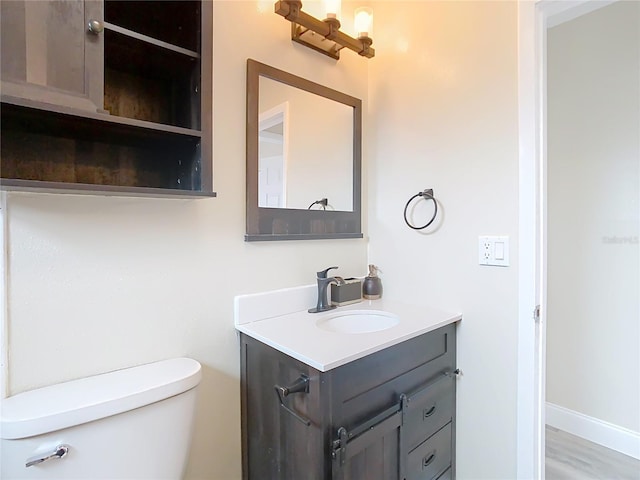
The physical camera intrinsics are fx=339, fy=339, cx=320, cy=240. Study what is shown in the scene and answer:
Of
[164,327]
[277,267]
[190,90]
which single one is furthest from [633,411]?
[190,90]

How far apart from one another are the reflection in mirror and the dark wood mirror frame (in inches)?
0.9

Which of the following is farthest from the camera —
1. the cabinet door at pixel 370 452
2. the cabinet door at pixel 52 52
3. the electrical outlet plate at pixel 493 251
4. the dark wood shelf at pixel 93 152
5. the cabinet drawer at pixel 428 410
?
the electrical outlet plate at pixel 493 251

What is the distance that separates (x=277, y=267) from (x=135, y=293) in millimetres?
551

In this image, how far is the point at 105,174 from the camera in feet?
3.49

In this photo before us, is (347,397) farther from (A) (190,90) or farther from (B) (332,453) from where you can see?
(A) (190,90)

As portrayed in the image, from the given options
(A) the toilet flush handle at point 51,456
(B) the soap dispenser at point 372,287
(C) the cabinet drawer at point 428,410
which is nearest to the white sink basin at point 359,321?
(B) the soap dispenser at point 372,287

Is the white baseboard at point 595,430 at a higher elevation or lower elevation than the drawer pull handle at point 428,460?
lower

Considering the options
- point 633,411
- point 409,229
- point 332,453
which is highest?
point 409,229

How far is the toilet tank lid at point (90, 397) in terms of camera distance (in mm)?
775

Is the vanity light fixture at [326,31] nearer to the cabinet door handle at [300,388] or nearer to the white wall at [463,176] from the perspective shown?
the white wall at [463,176]

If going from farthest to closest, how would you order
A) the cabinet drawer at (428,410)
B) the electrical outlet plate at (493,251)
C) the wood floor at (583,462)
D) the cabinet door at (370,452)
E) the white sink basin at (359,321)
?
the wood floor at (583,462) < the white sink basin at (359,321) < the electrical outlet plate at (493,251) < the cabinet drawer at (428,410) < the cabinet door at (370,452)

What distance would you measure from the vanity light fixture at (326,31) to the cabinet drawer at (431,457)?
1.70 metres

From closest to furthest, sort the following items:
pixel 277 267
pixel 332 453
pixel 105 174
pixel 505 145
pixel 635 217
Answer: pixel 332 453, pixel 105 174, pixel 505 145, pixel 277 267, pixel 635 217

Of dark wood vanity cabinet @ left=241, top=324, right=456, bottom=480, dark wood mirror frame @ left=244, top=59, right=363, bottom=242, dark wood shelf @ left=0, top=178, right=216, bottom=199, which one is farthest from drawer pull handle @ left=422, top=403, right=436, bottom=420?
dark wood shelf @ left=0, top=178, right=216, bottom=199
